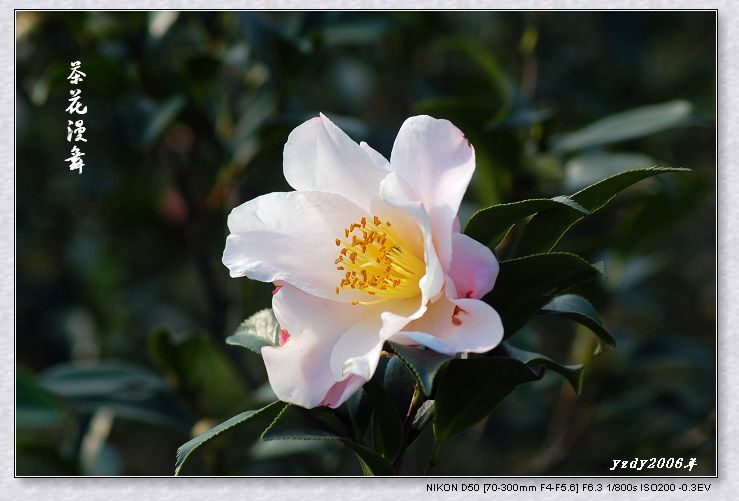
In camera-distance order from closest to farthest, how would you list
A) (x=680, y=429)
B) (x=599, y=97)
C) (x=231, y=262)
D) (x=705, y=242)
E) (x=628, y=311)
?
1. (x=231, y=262)
2. (x=680, y=429)
3. (x=599, y=97)
4. (x=628, y=311)
5. (x=705, y=242)

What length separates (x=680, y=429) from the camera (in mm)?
1728

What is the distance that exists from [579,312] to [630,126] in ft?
2.26

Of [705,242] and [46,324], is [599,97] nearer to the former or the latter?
[705,242]

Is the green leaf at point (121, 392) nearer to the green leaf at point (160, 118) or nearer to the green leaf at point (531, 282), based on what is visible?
the green leaf at point (160, 118)

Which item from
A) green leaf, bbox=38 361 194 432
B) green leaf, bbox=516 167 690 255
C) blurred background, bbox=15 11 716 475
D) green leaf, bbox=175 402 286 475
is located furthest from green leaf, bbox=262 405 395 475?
green leaf, bbox=38 361 194 432

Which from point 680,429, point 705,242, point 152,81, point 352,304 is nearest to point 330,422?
point 352,304

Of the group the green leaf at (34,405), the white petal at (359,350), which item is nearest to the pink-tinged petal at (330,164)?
the white petal at (359,350)

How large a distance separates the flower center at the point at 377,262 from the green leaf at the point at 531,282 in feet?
0.28

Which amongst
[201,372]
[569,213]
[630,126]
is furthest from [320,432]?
[630,126]

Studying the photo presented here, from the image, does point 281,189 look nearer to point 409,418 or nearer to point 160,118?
point 160,118

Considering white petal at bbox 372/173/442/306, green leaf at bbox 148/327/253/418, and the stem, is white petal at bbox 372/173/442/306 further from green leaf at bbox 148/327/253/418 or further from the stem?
green leaf at bbox 148/327/253/418

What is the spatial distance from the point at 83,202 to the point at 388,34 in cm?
85

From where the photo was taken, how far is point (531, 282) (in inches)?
30.6

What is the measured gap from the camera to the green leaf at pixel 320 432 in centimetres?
80
